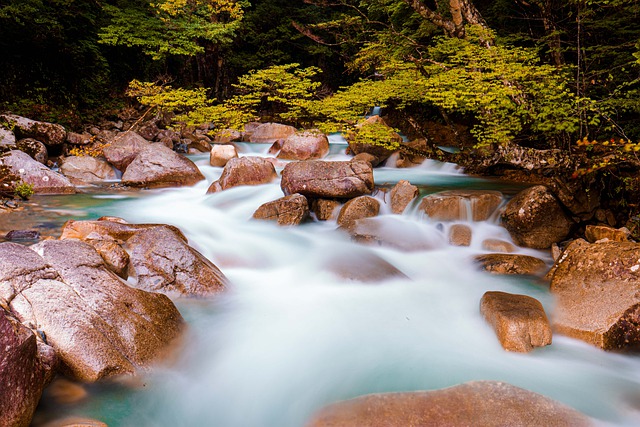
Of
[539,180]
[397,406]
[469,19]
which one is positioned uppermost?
[469,19]

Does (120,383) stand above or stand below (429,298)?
above

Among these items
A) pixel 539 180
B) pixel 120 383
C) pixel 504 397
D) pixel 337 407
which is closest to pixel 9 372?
pixel 120 383

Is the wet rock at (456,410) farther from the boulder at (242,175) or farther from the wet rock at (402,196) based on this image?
the boulder at (242,175)

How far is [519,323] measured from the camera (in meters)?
3.90

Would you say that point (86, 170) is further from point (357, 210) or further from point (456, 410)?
point (456, 410)

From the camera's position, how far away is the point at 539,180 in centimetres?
873

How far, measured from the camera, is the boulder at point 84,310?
290cm

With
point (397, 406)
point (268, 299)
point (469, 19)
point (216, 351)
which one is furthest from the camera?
point (469, 19)

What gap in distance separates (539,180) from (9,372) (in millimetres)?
9570

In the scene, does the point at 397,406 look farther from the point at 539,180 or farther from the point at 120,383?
the point at 539,180

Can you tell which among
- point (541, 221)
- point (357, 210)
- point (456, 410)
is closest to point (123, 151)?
point (357, 210)

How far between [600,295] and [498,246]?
2319mm

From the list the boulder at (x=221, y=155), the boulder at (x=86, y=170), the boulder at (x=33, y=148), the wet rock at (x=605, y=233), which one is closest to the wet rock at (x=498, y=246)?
the wet rock at (x=605, y=233)

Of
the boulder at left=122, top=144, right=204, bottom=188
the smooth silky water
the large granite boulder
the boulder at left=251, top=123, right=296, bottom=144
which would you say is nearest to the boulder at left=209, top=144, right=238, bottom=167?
the boulder at left=122, top=144, right=204, bottom=188
